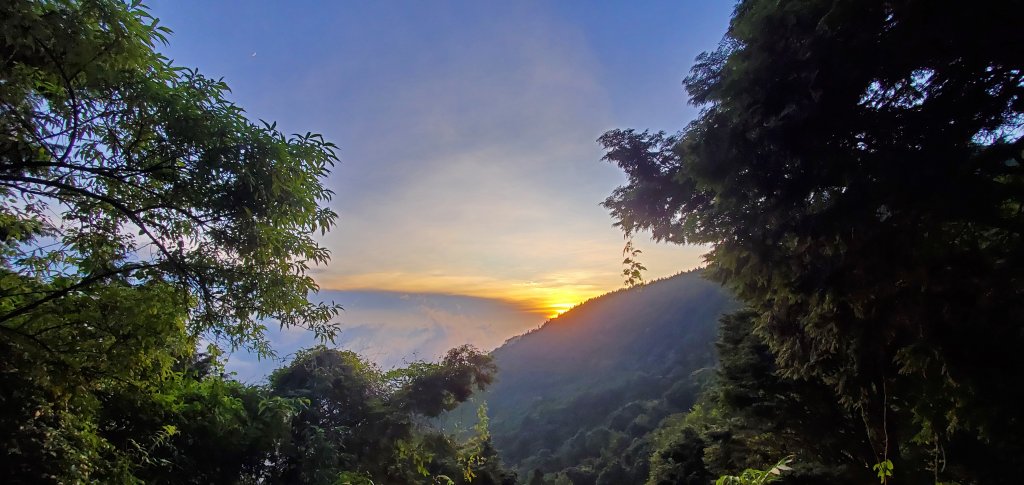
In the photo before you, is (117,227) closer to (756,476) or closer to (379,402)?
(756,476)

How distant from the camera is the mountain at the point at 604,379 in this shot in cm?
5847

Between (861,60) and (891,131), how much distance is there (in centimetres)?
81

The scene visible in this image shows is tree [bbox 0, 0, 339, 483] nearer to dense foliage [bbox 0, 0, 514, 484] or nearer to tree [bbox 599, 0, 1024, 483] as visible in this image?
dense foliage [bbox 0, 0, 514, 484]

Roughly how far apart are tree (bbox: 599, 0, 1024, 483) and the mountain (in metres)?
43.2

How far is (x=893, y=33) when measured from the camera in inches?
156

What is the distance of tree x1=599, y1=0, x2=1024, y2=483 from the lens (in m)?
3.79

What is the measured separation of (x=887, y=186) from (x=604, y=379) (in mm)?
97134

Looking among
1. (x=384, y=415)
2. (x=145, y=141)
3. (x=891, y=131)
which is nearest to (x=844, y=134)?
(x=891, y=131)

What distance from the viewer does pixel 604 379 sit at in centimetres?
9469

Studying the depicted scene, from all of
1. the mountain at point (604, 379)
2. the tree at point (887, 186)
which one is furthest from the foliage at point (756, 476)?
the mountain at point (604, 379)

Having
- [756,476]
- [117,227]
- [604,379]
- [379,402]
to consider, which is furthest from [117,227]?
[604,379]

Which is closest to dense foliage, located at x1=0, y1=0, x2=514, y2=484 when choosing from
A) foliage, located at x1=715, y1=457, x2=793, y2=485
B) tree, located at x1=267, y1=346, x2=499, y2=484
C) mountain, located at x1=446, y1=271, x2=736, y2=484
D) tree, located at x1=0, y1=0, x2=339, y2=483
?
tree, located at x1=0, y1=0, x2=339, y2=483

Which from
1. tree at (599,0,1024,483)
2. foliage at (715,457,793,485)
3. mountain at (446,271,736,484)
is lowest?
mountain at (446,271,736,484)

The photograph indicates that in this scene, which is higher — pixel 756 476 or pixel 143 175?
pixel 143 175
